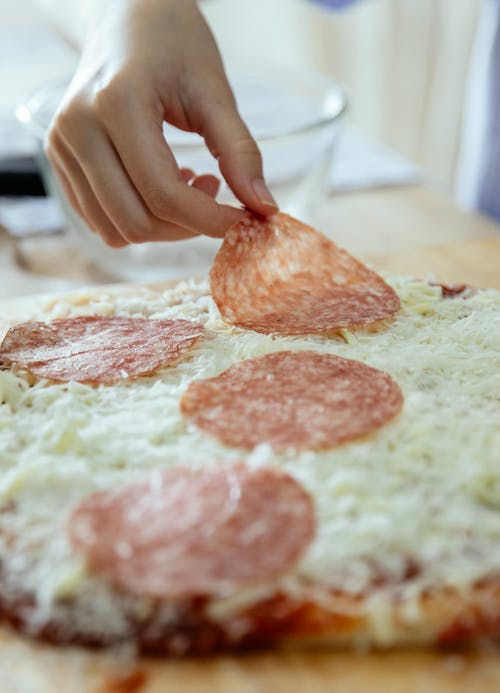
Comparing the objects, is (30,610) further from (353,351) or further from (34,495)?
(353,351)

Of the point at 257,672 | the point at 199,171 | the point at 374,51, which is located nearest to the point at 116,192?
the point at 199,171

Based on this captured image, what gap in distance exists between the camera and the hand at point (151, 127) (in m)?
1.53

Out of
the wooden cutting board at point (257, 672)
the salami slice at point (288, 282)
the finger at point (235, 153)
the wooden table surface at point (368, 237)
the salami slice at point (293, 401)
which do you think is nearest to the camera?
the wooden cutting board at point (257, 672)

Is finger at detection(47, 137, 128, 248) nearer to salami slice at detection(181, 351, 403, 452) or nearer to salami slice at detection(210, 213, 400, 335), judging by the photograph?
salami slice at detection(210, 213, 400, 335)

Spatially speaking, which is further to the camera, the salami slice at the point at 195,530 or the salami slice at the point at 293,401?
the salami slice at the point at 293,401

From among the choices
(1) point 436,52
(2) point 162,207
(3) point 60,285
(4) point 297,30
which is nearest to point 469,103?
(1) point 436,52

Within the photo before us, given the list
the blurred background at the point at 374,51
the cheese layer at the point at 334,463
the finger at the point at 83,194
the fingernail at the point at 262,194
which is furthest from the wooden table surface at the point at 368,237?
the blurred background at the point at 374,51

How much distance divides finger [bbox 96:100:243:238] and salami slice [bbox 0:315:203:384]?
204mm

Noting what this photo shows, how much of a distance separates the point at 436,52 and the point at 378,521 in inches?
152

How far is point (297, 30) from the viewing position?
465 cm

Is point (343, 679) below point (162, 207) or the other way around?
below

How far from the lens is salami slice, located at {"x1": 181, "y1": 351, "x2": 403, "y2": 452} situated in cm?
113

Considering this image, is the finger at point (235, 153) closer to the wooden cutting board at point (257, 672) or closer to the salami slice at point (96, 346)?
the salami slice at point (96, 346)

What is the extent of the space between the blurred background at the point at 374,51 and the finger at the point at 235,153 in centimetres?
248
